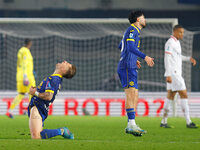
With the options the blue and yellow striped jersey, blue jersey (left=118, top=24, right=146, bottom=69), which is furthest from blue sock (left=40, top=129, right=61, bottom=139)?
blue jersey (left=118, top=24, right=146, bottom=69)

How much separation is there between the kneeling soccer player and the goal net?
22.5 feet

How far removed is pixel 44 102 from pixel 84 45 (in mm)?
11993

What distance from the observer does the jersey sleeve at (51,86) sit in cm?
618

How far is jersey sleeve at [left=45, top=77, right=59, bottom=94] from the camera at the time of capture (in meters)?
6.18

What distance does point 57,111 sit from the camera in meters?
13.6

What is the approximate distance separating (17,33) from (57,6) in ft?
54.2

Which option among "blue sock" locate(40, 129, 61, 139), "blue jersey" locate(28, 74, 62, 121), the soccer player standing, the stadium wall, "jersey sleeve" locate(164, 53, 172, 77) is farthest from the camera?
the stadium wall

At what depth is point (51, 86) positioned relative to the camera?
20.3 ft

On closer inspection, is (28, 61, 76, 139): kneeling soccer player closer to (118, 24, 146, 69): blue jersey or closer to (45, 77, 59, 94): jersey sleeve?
(45, 77, 59, 94): jersey sleeve

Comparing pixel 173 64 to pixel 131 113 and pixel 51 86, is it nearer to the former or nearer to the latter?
pixel 131 113

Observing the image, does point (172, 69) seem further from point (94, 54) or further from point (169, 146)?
point (94, 54)

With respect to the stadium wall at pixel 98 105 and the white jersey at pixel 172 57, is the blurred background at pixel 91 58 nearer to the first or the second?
the stadium wall at pixel 98 105

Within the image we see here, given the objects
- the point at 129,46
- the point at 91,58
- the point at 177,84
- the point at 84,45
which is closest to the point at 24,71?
the point at 177,84

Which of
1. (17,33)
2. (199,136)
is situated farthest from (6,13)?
A: (199,136)
